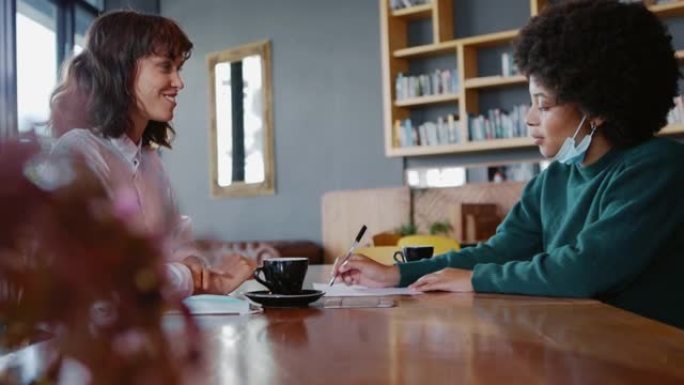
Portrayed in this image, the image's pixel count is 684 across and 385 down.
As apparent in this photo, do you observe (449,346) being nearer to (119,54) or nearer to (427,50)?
(119,54)

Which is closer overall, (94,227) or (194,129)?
(94,227)

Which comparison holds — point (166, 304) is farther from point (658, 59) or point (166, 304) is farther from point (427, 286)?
point (658, 59)

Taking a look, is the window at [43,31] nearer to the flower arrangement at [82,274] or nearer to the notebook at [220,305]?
the notebook at [220,305]

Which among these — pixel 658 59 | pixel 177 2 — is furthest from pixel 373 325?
pixel 177 2

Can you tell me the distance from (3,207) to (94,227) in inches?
1.3

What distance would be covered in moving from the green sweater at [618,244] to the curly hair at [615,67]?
8 cm

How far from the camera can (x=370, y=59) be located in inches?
208

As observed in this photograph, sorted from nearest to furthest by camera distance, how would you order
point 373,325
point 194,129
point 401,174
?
point 373,325
point 401,174
point 194,129

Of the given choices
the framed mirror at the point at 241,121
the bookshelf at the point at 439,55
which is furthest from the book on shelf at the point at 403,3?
the framed mirror at the point at 241,121

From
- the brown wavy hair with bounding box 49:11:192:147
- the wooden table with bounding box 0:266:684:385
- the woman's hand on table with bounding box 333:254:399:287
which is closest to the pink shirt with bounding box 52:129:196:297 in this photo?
the wooden table with bounding box 0:266:684:385

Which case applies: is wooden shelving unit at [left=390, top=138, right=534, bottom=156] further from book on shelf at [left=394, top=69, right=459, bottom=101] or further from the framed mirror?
the framed mirror

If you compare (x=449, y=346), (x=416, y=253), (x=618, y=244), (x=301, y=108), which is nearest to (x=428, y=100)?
(x=301, y=108)

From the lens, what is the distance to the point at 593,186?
142 centimetres

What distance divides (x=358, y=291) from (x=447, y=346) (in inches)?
24.8
